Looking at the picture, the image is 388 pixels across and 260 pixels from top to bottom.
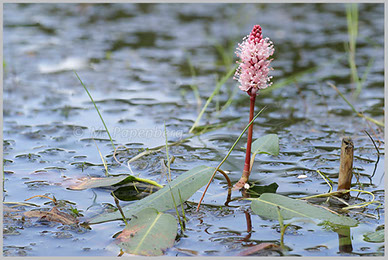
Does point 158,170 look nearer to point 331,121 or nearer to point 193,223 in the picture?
point 193,223

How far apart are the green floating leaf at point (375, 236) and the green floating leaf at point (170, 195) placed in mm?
830

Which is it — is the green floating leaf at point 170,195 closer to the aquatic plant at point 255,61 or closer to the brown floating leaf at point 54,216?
the brown floating leaf at point 54,216

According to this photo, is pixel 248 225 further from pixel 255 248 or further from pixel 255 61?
pixel 255 61

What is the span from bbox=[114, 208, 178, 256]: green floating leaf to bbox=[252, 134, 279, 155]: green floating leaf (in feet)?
2.82

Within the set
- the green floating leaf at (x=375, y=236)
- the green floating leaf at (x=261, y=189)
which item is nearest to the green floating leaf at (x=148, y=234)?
the green floating leaf at (x=261, y=189)

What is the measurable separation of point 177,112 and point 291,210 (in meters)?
2.24

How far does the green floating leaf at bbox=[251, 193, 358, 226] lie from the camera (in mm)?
2408

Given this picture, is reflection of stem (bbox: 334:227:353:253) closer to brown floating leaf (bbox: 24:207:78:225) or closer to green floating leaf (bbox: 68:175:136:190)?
green floating leaf (bbox: 68:175:136:190)

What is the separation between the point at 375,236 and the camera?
7.78 feet

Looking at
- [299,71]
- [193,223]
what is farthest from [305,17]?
[193,223]

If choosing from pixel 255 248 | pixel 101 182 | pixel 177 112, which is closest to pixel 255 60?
pixel 255 248

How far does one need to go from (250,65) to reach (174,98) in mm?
2270

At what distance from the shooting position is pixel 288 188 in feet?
9.73

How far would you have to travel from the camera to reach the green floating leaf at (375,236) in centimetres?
235
